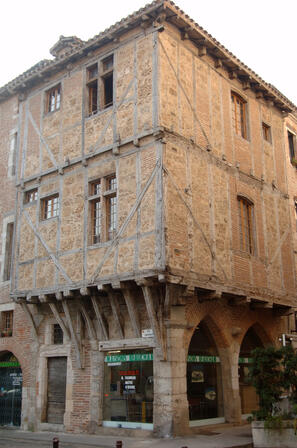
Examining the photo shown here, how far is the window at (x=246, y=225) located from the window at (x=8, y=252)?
25.1ft

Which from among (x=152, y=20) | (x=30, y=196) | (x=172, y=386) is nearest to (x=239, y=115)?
(x=152, y=20)

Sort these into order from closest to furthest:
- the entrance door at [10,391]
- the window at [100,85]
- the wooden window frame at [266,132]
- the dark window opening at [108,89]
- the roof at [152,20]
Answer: the roof at [152,20], the window at [100,85], the dark window opening at [108,89], the entrance door at [10,391], the wooden window frame at [266,132]

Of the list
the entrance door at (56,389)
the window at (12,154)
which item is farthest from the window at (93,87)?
the entrance door at (56,389)

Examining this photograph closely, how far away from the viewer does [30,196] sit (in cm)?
1697

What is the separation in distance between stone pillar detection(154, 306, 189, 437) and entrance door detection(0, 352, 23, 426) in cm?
586

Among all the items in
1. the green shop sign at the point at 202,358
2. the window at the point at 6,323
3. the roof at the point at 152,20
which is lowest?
the green shop sign at the point at 202,358

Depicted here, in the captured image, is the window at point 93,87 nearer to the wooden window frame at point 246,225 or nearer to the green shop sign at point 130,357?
the wooden window frame at point 246,225

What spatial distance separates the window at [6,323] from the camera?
1726 cm

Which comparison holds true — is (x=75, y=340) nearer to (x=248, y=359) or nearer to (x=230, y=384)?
(x=230, y=384)

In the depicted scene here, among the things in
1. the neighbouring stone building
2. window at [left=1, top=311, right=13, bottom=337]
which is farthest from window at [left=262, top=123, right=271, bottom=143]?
window at [left=1, top=311, right=13, bottom=337]

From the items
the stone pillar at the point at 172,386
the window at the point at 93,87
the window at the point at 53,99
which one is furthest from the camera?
the window at the point at 53,99

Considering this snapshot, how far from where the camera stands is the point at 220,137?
15.6 metres

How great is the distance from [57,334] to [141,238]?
15.9ft

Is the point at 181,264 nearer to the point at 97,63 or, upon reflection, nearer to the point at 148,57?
the point at 148,57
